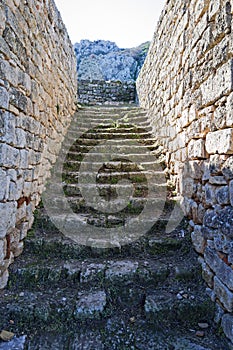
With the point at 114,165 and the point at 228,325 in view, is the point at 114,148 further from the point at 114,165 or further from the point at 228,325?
the point at 228,325

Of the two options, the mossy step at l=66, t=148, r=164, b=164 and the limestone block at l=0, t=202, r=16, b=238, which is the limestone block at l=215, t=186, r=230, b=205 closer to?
the limestone block at l=0, t=202, r=16, b=238

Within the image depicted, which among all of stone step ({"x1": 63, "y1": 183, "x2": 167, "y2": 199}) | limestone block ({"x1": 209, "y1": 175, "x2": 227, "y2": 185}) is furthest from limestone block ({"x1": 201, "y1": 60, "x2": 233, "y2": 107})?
stone step ({"x1": 63, "y1": 183, "x2": 167, "y2": 199})

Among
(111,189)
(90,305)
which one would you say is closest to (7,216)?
(90,305)

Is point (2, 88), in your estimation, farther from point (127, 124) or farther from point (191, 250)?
point (127, 124)

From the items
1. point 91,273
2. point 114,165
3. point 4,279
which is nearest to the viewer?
point 4,279

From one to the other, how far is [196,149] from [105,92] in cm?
701

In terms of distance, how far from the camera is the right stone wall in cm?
177

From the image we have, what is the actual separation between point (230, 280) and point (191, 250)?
74 centimetres

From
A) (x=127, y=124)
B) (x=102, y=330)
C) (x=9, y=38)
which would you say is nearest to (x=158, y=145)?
(x=127, y=124)

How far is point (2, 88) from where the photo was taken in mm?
1973

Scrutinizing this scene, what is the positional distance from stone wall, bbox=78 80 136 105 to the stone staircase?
5327 mm

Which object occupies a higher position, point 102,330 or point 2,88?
point 2,88

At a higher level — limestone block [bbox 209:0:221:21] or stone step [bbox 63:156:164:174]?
limestone block [bbox 209:0:221:21]

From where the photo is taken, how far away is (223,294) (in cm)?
178
